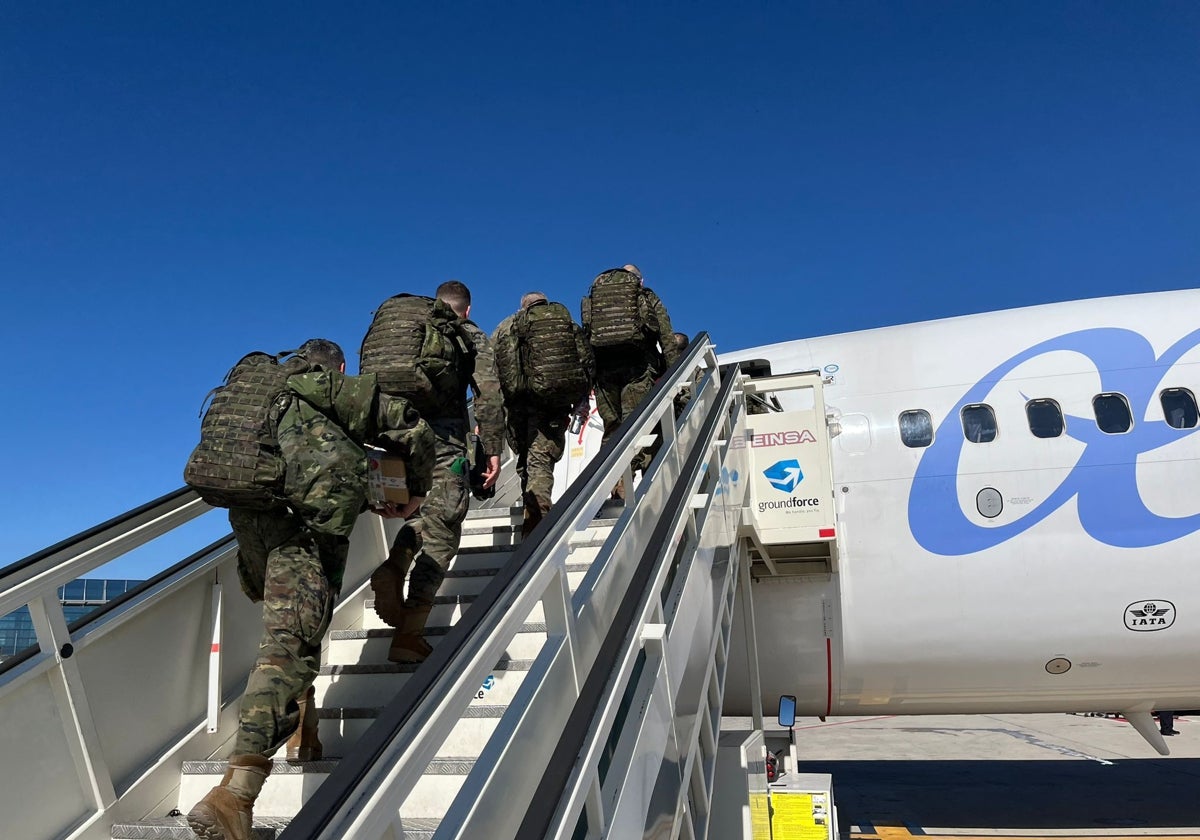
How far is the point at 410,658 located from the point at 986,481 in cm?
521

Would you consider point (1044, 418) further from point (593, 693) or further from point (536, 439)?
point (593, 693)

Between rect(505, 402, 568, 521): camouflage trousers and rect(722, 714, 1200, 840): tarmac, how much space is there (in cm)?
402

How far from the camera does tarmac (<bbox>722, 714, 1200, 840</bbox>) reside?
11633 mm

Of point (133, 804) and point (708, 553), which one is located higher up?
point (708, 553)

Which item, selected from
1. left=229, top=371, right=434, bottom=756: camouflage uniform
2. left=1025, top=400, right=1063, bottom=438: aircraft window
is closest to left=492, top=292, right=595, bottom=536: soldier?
left=229, top=371, right=434, bottom=756: camouflage uniform

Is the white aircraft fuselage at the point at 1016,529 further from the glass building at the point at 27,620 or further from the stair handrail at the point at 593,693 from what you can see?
the glass building at the point at 27,620

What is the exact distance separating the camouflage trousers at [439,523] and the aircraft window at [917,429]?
435cm

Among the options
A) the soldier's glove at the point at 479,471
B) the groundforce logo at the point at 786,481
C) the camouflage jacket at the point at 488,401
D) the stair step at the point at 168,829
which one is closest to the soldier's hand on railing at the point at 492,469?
the camouflage jacket at the point at 488,401

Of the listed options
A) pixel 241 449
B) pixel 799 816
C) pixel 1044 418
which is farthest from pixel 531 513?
pixel 1044 418

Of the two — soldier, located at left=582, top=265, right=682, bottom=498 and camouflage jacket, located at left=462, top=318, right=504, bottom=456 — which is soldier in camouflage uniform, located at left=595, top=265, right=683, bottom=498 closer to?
soldier, located at left=582, top=265, right=682, bottom=498

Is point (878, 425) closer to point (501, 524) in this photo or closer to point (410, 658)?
point (501, 524)

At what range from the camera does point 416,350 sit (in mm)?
4125

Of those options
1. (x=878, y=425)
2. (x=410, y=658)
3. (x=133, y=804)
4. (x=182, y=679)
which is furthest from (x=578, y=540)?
(x=878, y=425)

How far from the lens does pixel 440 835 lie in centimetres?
165
